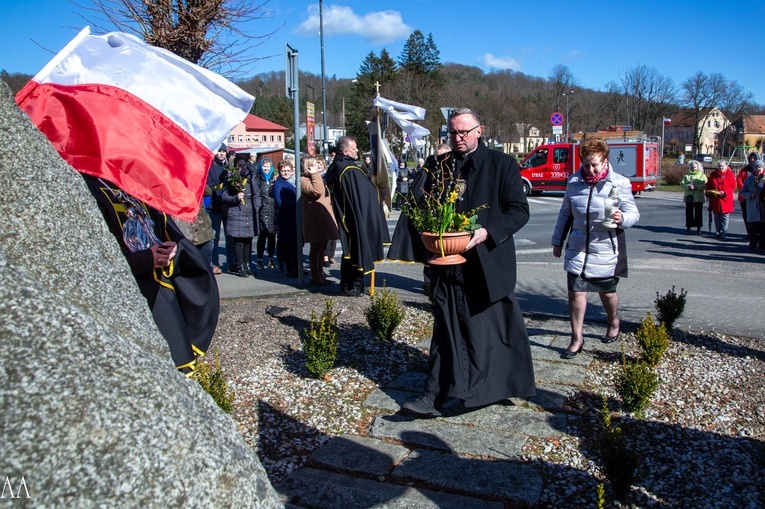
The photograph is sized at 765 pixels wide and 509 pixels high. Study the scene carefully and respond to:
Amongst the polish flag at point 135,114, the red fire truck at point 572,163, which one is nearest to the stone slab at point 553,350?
the polish flag at point 135,114

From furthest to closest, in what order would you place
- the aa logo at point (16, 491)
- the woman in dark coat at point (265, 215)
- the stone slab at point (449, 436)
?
the woman in dark coat at point (265, 215) → the stone slab at point (449, 436) → the aa logo at point (16, 491)

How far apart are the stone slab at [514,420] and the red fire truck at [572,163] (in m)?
23.1

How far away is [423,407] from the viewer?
4.36 meters

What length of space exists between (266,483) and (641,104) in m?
75.9

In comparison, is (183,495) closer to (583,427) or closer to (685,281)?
(583,427)

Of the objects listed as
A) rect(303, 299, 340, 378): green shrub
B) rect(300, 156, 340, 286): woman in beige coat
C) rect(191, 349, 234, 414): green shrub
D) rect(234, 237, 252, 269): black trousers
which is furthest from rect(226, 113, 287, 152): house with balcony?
rect(191, 349, 234, 414): green shrub

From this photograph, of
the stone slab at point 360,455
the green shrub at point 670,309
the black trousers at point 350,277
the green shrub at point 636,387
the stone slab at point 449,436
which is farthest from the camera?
the black trousers at point 350,277

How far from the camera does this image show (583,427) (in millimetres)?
4250

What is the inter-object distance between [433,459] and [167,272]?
1.79 m

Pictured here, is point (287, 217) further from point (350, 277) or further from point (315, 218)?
point (350, 277)

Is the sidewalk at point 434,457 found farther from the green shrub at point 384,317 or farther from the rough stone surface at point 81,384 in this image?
the rough stone surface at point 81,384

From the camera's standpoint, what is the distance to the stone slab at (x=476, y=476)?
338 centimetres

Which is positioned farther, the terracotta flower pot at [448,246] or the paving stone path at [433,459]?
the terracotta flower pot at [448,246]

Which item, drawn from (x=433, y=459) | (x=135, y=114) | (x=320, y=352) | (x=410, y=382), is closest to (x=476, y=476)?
(x=433, y=459)
